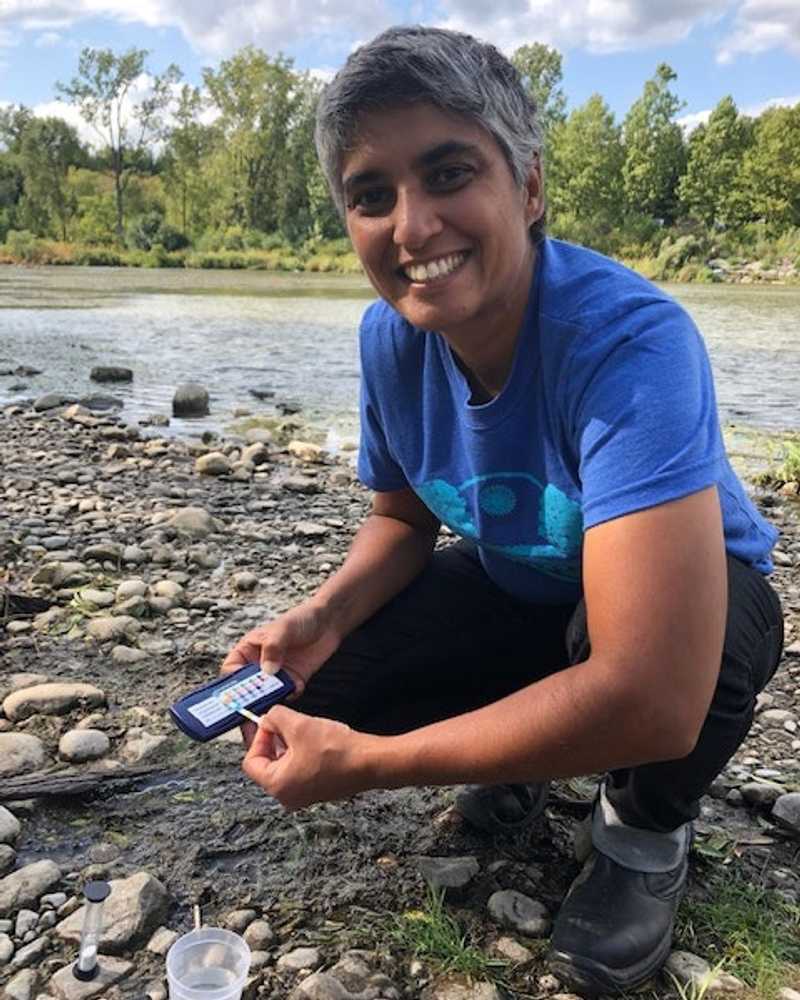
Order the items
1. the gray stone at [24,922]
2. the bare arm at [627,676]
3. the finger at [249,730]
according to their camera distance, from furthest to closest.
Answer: the finger at [249,730], the gray stone at [24,922], the bare arm at [627,676]

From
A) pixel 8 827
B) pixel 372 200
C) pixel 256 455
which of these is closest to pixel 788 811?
pixel 372 200

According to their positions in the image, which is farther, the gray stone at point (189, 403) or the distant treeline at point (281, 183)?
the distant treeline at point (281, 183)

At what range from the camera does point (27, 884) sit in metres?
1.82

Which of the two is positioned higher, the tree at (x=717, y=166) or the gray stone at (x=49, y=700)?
the tree at (x=717, y=166)

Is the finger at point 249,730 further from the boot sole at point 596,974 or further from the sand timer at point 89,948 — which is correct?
the boot sole at point 596,974

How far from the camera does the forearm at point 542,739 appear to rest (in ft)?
4.57

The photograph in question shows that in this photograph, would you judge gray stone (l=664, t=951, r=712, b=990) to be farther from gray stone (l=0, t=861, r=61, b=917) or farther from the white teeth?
the white teeth

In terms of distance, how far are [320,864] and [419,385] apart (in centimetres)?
100

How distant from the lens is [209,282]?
29484 mm

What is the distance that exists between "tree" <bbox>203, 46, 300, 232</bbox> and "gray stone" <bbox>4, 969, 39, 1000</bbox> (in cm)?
5596

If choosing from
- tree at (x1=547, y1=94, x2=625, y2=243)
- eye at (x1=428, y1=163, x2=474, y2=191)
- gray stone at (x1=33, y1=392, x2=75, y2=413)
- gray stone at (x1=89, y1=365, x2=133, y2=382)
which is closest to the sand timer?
eye at (x1=428, y1=163, x2=474, y2=191)

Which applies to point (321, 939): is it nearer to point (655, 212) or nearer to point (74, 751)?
point (74, 751)

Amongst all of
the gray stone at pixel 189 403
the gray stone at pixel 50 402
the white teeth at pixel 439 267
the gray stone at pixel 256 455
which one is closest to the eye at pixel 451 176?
the white teeth at pixel 439 267

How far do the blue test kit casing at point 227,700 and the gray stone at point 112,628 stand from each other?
1.12 m
